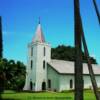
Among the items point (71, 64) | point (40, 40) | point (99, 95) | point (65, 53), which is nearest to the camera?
point (99, 95)

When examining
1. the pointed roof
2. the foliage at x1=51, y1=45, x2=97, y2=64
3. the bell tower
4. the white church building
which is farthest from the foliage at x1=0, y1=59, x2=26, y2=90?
the foliage at x1=51, y1=45, x2=97, y2=64

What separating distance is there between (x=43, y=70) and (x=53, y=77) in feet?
8.23

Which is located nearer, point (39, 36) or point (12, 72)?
point (12, 72)

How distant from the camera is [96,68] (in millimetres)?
78125

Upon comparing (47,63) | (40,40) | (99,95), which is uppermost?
(40,40)

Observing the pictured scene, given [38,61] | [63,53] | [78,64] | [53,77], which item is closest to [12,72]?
[78,64]

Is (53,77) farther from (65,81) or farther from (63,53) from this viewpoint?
(63,53)

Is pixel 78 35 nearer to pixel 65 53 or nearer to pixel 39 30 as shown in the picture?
pixel 39 30

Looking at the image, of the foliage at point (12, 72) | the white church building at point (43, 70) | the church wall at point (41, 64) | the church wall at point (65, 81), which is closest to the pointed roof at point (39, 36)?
the white church building at point (43, 70)

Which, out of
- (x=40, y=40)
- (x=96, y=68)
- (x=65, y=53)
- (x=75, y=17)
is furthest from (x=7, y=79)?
(x=65, y=53)

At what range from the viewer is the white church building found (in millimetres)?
66875

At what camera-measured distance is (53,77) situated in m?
67.5

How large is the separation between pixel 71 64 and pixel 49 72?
6597mm

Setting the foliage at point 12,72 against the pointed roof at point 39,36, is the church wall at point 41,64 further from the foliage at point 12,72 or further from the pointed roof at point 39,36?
the foliage at point 12,72
